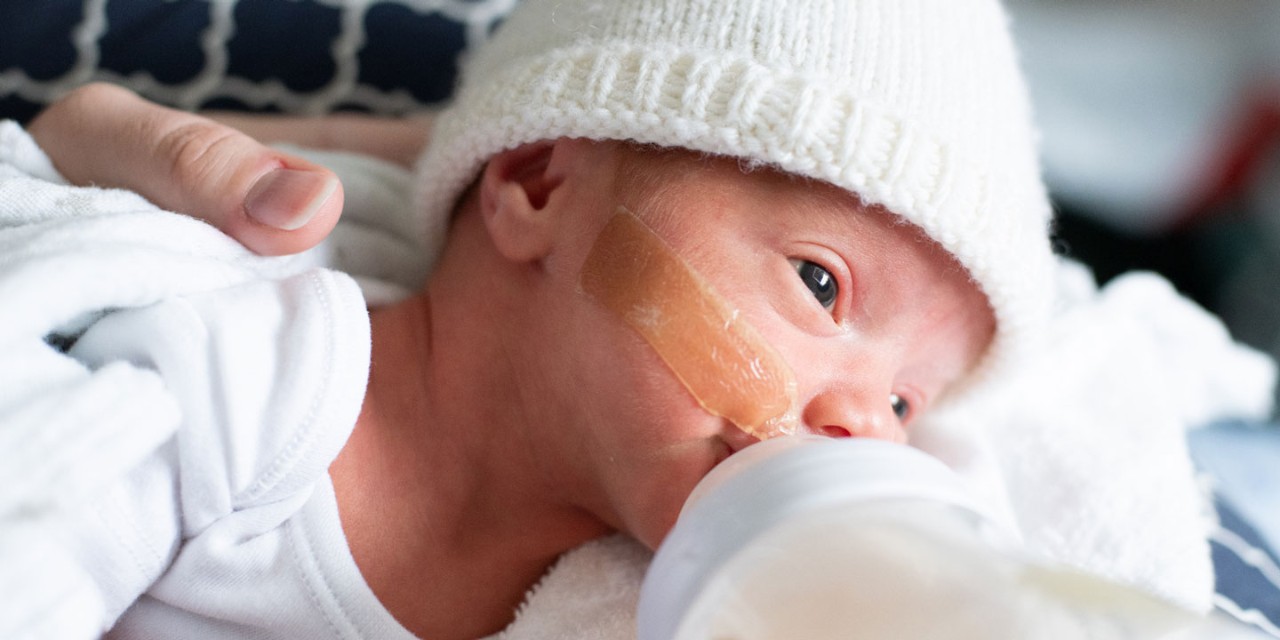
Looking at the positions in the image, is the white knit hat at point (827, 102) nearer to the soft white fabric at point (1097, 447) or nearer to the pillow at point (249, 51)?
the soft white fabric at point (1097, 447)

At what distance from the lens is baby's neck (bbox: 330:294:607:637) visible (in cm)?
97

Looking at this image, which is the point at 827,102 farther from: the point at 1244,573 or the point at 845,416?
the point at 1244,573

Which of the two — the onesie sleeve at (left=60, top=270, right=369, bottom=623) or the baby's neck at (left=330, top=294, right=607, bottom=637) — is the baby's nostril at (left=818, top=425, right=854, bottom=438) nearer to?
the baby's neck at (left=330, top=294, right=607, bottom=637)

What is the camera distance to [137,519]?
82 centimetres

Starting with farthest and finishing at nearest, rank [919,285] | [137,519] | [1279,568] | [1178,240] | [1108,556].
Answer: [1178,240], [1279,568], [1108,556], [919,285], [137,519]

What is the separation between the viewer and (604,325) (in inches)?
35.4

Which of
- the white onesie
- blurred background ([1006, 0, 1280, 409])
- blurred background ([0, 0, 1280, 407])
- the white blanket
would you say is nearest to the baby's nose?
the white blanket

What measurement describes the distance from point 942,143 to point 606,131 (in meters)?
0.29

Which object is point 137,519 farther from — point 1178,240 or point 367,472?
point 1178,240

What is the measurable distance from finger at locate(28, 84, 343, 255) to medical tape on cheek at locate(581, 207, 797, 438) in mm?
305

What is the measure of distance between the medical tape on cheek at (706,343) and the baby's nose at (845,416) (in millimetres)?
25

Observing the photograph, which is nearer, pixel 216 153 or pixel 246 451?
pixel 246 451

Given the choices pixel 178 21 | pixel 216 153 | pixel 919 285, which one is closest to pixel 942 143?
pixel 919 285

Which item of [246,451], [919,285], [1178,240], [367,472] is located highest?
[919,285]
